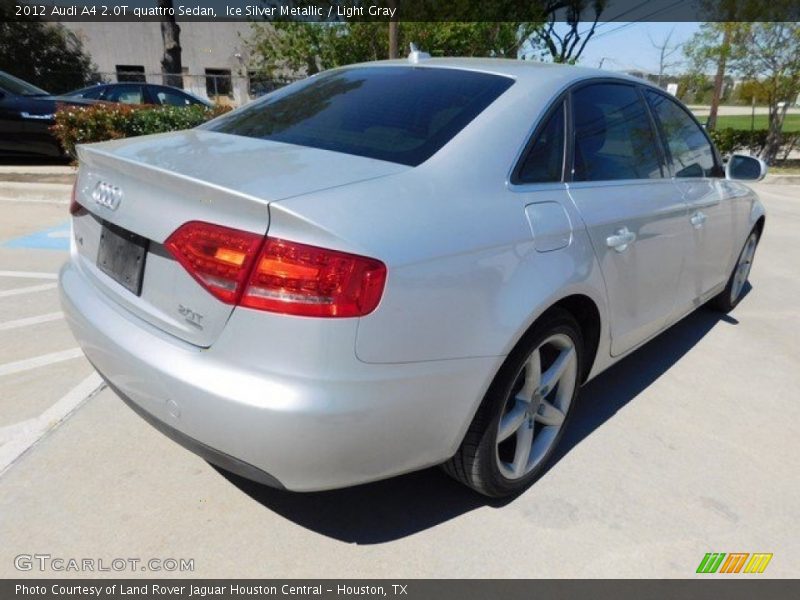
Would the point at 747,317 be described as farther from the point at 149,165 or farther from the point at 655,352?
the point at 149,165

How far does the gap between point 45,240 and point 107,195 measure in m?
4.39

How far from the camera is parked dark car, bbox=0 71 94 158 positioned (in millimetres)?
8602

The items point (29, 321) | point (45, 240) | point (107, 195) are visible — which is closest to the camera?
point (107, 195)

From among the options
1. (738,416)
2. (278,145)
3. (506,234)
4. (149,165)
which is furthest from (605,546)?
(149,165)

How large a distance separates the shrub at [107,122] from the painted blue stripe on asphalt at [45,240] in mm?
2567

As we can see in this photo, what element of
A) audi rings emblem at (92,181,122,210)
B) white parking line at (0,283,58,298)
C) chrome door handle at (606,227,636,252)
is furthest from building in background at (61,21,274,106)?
chrome door handle at (606,227,636,252)

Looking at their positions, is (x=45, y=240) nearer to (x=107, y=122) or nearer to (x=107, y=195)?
(x=107, y=122)

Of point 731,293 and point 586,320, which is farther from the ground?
point 586,320

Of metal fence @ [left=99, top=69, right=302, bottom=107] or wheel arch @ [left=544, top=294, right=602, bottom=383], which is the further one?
metal fence @ [left=99, top=69, right=302, bottom=107]

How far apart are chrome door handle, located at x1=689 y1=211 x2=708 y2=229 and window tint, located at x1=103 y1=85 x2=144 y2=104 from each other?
418 inches

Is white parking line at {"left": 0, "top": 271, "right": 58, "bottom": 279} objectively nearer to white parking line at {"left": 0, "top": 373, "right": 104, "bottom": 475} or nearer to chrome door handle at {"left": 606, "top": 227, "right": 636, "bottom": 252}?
white parking line at {"left": 0, "top": 373, "right": 104, "bottom": 475}

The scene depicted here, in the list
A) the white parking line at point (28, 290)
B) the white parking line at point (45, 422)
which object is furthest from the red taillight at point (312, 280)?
the white parking line at point (28, 290)

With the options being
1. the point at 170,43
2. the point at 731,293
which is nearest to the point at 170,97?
the point at 170,43

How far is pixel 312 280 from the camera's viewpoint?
4.99ft
